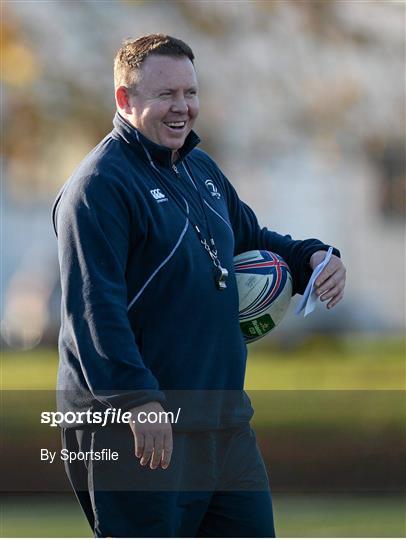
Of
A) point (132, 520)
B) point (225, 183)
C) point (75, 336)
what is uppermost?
point (225, 183)

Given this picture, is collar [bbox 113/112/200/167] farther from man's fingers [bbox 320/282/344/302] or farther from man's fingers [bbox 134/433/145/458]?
man's fingers [bbox 134/433/145/458]

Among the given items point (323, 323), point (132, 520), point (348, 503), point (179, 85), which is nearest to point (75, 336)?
point (132, 520)

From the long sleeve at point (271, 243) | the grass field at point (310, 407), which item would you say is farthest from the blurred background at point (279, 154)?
the long sleeve at point (271, 243)

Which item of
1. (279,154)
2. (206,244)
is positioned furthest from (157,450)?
(279,154)

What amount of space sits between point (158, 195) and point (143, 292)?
34 centimetres

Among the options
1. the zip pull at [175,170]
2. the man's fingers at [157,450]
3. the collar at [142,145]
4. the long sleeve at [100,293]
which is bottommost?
the man's fingers at [157,450]

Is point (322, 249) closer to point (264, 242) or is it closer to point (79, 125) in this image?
point (264, 242)

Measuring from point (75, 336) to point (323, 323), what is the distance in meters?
9.29

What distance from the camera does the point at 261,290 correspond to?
4246 millimetres

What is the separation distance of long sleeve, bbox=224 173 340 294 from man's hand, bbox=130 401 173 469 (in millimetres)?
1104

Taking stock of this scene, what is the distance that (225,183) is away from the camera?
441 cm

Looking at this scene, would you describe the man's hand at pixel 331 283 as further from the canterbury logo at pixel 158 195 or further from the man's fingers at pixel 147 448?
the man's fingers at pixel 147 448

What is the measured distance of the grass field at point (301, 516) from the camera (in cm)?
718

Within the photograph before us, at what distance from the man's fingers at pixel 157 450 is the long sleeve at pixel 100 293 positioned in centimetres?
12
